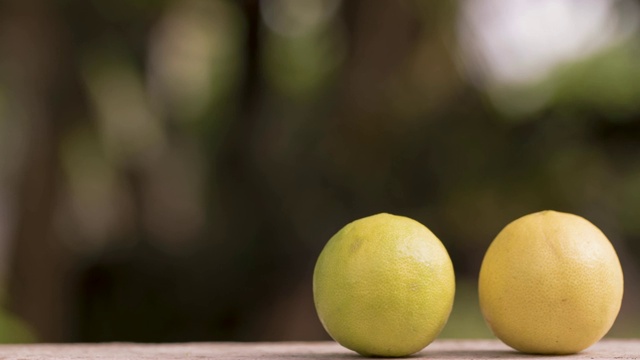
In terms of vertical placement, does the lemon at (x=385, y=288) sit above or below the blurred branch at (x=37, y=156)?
above

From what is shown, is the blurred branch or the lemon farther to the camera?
the blurred branch

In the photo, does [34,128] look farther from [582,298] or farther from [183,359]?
[582,298]

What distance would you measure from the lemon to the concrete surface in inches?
3.8

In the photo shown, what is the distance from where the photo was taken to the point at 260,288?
542 cm

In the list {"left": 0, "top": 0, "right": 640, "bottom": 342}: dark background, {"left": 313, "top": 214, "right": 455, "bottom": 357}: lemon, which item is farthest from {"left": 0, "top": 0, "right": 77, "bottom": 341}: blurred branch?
{"left": 313, "top": 214, "right": 455, "bottom": 357}: lemon

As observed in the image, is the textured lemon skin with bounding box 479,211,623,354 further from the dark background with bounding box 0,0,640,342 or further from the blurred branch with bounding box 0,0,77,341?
the blurred branch with bounding box 0,0,77,341

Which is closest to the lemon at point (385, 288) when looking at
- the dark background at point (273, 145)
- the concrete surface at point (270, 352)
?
the concrete surface at point (270, 352)

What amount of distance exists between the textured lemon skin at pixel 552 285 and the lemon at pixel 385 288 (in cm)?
10

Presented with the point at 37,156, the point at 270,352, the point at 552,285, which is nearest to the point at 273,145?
the point at 37,156

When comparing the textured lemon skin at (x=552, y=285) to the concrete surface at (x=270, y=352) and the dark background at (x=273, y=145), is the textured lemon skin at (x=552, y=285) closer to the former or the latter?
the concrete surface at (x=270, y=352)

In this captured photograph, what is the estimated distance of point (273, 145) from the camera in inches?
212

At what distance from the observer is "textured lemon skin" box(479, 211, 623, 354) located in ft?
4.17

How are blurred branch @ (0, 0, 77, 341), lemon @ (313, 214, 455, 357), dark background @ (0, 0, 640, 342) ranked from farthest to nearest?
dark background @ (0, 0, 640, 342) < blurred branch @ (0, 0, 77, 341) < lemon @ (313, 214, 455, 357)

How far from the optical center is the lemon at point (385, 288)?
1.23m
